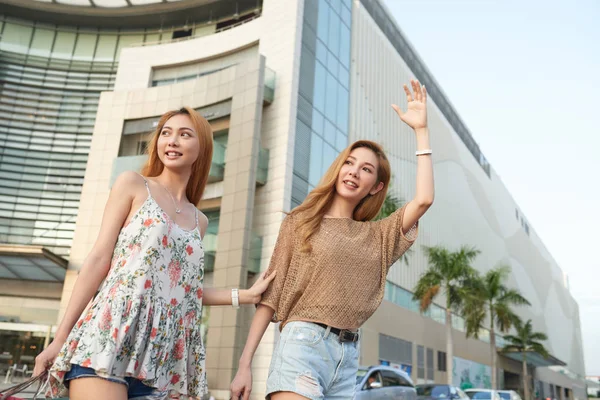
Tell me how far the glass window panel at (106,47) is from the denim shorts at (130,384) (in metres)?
31.8

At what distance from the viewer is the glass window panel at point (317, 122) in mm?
24087

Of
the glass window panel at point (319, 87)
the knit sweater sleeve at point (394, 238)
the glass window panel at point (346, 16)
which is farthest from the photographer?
the glass window panel at point (346, 16)

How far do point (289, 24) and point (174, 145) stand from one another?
22876mm

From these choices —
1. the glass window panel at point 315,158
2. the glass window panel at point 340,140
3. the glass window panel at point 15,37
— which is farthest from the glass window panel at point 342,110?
the glass window panel at point 15,37

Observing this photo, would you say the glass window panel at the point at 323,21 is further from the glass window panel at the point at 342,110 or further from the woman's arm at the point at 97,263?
the woman's arm at the point at 97,263

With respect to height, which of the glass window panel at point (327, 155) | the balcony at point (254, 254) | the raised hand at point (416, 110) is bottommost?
the raised hand at point (416, 110)

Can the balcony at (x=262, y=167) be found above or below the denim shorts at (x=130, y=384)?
above

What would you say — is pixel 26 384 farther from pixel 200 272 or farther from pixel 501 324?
pixel 501 324

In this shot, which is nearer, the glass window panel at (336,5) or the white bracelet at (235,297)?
the white bracelet at (235,297)

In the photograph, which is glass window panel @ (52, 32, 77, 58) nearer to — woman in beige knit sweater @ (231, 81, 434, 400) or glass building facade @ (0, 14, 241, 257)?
glass building facade @ (0, 14, 241, 257)

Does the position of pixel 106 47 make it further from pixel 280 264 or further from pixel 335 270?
pixel 335 270

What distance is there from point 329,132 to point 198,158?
22645 millimetres

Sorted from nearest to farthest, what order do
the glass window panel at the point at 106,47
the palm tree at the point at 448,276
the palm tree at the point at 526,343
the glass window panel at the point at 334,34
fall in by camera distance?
A: the glass window panel at the point at 334,34, the palm tree at the point at 448,276, the glass window panel at the point at 106,47, the palm tree at the point at 526,343

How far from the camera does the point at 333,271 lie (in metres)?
2.71
